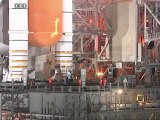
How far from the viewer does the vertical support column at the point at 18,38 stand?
44.7 m

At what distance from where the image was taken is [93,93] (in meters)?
35.7

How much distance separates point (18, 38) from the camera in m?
44.6

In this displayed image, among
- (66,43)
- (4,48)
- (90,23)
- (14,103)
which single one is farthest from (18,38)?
(90,23)

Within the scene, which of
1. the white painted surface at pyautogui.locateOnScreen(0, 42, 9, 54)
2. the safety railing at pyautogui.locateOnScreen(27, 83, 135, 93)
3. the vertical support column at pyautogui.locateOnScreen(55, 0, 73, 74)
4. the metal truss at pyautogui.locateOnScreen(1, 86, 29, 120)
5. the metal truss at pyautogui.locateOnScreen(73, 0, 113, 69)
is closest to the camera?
the safety railing at pyautogui.locateOnScreen(27, 83, 135, 93)

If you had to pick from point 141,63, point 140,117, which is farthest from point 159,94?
point 141,63

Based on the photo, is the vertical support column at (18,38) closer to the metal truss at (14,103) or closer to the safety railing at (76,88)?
the metal truss at (14,103)

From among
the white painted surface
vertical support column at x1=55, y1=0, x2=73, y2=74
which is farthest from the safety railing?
the white painted surface

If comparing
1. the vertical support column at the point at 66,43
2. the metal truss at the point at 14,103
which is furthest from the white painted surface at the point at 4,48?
the metal truss at the point at 14,103

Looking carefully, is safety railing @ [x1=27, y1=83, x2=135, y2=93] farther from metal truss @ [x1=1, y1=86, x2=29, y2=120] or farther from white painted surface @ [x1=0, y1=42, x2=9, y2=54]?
white painted surface @ [x1=0, y1=42, x2=9, y2=54]

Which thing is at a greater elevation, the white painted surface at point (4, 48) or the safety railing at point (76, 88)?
the white painted surface at point (4, 48)

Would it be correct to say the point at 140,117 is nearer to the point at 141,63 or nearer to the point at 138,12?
the point at 141,63

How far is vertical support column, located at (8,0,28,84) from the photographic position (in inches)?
1758

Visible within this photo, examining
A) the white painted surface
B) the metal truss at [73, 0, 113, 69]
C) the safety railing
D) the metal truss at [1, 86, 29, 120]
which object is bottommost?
the metal truss at [1, 86, 29, 120]

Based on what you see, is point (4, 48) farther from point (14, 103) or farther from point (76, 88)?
point (76, 88)
